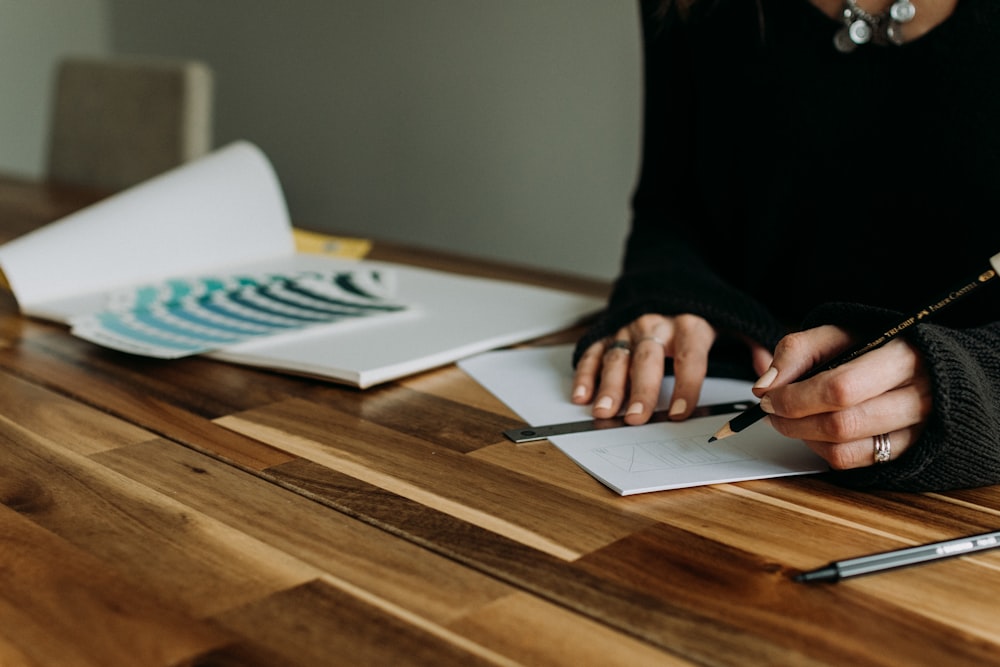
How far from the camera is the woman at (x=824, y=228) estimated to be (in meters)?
0.61

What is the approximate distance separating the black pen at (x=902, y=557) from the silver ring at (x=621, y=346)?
1.07 feet

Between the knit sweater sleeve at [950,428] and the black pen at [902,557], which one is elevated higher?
the knit sweater sleeve at [950,428]

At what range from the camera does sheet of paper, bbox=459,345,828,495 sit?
636mm

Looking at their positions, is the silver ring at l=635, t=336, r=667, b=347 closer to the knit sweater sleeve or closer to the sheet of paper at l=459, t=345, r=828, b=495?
the sheet of paper at l=459, t=345, r=828, b=495

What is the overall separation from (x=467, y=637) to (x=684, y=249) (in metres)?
0.66

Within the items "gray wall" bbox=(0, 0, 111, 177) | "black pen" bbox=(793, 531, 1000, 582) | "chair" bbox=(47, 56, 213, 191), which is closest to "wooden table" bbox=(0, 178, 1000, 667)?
"black pen" bbox=(793, 531, 1000, 582)

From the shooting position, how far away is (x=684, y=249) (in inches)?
40.9

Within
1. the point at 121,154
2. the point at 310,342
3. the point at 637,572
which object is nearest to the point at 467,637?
the point at 637,572

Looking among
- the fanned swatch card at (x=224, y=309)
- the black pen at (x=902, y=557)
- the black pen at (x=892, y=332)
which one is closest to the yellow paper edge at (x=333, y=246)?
the fanned swatch card at (x=224, y=309)

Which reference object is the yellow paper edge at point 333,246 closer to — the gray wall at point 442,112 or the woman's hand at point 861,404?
the woman's hand at point 861,404

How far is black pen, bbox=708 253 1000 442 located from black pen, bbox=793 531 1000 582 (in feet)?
0.42

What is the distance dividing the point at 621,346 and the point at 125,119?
172 cm

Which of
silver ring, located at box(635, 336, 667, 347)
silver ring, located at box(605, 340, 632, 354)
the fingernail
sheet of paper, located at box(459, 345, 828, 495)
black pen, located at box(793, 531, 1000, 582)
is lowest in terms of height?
sheet of paper, located at box(459, 345, 828, 495)

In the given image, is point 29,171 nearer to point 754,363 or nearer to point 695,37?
point 695,37
